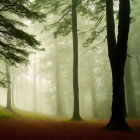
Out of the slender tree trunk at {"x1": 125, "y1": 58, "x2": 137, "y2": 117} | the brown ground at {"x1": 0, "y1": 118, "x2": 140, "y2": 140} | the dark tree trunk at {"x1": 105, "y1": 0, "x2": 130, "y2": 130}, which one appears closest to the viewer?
the brown ground at {"x1": 0, "y1": 118, "x2": 140, "y2": 140}

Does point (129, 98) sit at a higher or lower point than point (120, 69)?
lower

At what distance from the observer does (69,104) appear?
1682 inches

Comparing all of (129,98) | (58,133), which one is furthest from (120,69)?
(129,98)

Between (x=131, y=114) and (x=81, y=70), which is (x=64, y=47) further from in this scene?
(x=131, y=114)

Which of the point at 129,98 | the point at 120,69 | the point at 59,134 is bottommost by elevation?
the point at 59,134

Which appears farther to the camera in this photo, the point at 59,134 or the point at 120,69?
the point at 120,69

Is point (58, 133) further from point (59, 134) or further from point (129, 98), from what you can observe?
point (129, 98)

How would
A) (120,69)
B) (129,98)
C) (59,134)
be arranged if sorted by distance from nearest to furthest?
(59,134)
(120,69)
(129,98)

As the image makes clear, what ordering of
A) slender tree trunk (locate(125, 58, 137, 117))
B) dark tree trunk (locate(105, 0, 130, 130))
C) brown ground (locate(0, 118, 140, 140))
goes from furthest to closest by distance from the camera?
1. slender tree trunk (locate(125, 58, 137, 117))
2. dark tree trunk (locate(105, 0, 130, 130))
3. brown ground (locate(0, 118, 140, 140))

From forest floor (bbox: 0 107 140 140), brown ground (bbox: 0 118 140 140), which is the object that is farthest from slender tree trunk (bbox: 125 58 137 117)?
brown ground (bbox: 0 118 140 140)

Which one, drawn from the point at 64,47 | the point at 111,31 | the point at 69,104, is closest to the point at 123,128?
the point at 111,31

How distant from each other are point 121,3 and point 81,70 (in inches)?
1119

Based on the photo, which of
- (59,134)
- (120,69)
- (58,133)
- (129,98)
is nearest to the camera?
(59,134)

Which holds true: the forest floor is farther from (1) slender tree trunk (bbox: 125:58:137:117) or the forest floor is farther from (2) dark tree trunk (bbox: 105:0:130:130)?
(1) slender tree trunk (bbox: 125:58:137:117)
